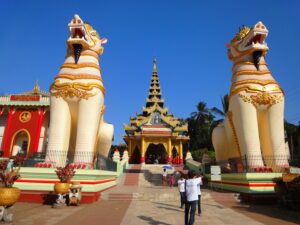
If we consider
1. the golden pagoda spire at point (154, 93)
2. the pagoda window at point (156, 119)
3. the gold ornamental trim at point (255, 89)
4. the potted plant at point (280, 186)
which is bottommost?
the potted plant at point (280, 186)

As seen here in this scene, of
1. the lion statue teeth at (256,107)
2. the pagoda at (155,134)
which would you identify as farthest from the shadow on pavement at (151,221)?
the pagoda at (155,134)

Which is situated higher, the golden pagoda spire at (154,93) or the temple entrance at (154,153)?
the golden pagoda spire at (154,93)

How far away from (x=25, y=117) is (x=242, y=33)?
19268 mm

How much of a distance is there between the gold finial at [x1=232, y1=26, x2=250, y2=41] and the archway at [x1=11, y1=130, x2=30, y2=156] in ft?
61.5

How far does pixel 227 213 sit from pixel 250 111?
16.1ft

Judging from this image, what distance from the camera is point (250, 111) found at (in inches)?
428

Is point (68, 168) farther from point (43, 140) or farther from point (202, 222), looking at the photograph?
point (43, 140)

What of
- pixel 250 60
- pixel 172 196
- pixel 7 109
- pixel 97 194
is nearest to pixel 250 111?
pixel 250 60

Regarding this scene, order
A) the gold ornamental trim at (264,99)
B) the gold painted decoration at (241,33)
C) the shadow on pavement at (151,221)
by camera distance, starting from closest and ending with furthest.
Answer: the shadow on pavement at (151,221), the gold ornamental trim at (264,99), the gold painted decoration at (241,33)

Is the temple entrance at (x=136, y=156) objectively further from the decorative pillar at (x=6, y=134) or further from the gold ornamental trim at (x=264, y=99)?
the gold ornamental trim at (x=264, y=99)

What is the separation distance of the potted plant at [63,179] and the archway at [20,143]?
52.6 ft

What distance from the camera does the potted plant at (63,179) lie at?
26.1ft

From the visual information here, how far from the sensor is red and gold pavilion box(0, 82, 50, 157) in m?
22.4

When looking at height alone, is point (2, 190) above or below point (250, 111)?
below
